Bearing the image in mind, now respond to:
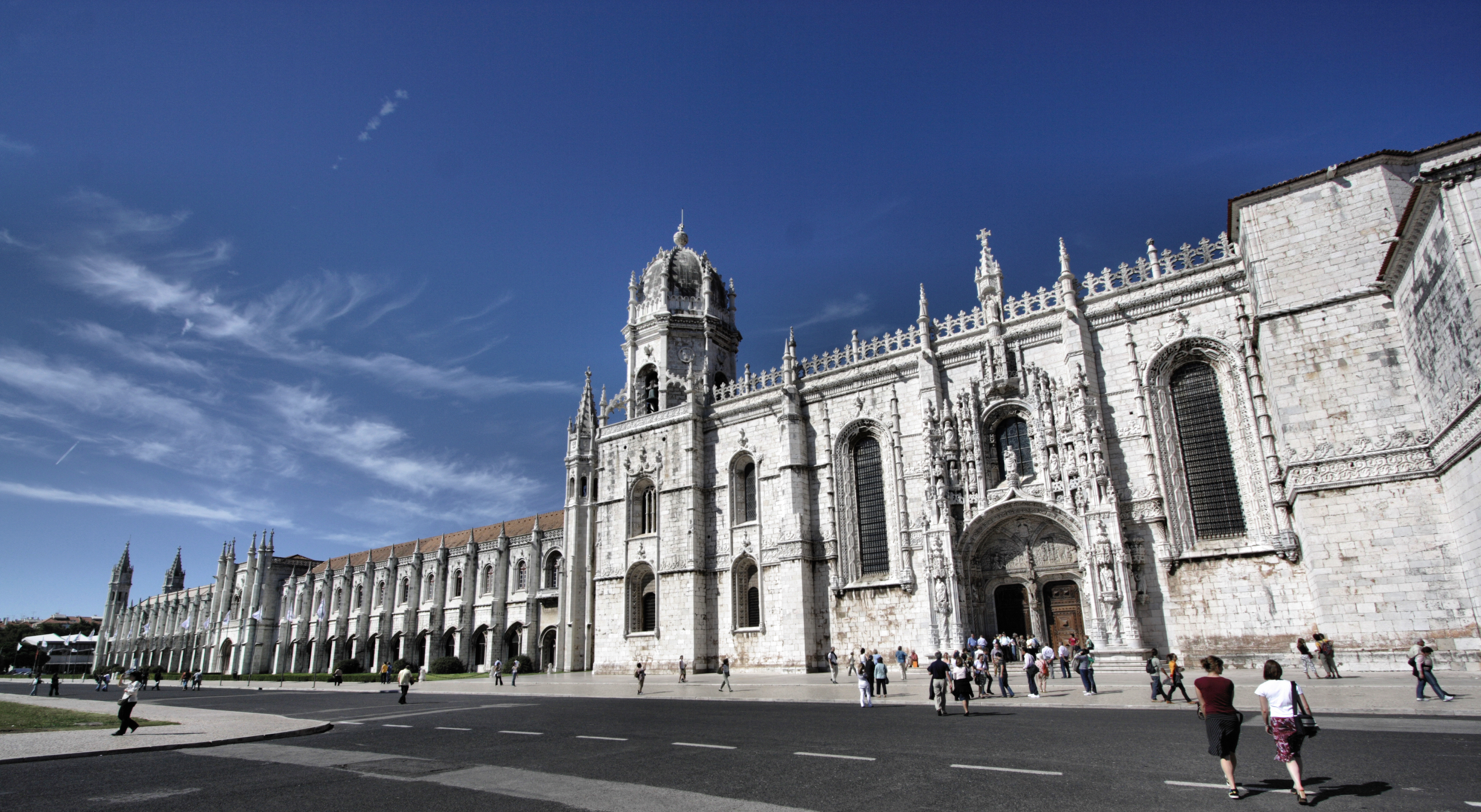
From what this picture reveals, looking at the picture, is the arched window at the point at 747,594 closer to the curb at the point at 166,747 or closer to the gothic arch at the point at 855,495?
the gothic arch at the point at 855,495

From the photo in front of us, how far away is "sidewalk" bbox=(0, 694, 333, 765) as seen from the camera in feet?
42.0

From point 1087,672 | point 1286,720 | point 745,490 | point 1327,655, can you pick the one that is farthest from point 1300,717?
point 745,490

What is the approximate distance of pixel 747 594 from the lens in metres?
36.1

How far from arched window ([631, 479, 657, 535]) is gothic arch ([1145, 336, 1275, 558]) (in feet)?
76.4

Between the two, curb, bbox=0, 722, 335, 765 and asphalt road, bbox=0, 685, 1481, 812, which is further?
curb, bbox=0, 722, 335, 765

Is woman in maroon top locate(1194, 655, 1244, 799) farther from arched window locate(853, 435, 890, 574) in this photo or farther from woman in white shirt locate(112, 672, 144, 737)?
arched window locate(853, 435, 890, 574)

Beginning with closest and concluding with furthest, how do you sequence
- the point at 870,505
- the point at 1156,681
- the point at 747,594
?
1. the point at 1156,681
2. the point at 870,505
3. the point at 747,594

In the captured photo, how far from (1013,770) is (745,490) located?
91.8 ft

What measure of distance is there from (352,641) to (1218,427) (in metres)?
66.3

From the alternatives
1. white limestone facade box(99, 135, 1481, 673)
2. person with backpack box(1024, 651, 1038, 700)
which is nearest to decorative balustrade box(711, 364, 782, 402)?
white limestone facade box(99, 135, 1481, 673)

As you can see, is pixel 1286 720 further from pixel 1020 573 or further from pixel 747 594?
pixel 747 594

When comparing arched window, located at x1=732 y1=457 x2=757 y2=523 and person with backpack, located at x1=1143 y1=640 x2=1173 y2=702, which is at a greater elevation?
arched window, located at x1=732 y1=457 x2=757 y2=523

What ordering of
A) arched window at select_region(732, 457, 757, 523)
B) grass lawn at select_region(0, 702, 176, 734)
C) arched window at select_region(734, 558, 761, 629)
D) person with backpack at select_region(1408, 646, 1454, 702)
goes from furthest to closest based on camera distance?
arched window at select_region(732, 457, 757, 523) < arched window at select_region(734, 558, 761, 629) < grass lawn at select_region(0, 702, 176, 734) < person with backpack at select_region(1408, 646, 1454, 702)

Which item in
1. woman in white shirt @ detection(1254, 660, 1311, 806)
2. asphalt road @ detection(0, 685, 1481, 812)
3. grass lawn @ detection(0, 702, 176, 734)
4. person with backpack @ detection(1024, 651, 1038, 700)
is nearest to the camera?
woman in white shirt @ detection(1254, 660, 1311, 806)
